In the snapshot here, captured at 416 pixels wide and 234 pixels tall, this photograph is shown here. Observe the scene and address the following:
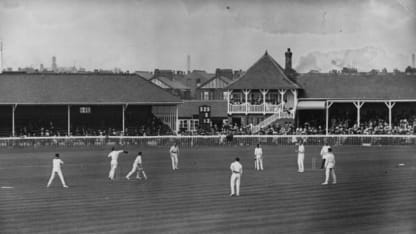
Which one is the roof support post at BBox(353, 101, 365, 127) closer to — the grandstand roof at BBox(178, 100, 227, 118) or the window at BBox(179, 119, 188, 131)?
the grandstand roof at BBox(178, 100, 227, 118)

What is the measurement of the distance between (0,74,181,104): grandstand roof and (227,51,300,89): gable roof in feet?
20.0

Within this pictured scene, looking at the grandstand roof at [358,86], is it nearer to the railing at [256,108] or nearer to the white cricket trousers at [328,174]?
the railing at [256,108]

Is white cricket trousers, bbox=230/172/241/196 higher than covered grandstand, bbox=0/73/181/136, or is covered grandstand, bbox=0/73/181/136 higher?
covered grandstand, bbox=0/73/181/136

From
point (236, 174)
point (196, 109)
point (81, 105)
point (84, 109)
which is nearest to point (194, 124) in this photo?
point (196, 109)

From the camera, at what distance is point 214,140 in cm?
5422

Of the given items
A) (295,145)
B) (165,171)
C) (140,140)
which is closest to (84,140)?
(140,140)

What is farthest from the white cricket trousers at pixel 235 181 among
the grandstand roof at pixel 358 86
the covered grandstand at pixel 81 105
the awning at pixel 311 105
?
the grandstand roof at pixel 358 86

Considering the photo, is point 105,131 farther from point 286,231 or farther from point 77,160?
point 286,231

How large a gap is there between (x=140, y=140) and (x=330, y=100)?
49.8 feet

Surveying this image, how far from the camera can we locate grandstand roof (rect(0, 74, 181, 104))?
Result: 55.8 meters

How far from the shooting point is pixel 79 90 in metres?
58.3

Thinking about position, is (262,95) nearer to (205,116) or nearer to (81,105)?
(205,116)

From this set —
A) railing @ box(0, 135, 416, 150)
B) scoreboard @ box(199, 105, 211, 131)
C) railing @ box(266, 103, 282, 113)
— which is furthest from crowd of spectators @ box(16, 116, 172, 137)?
railing @ box(266, 103, 282, 113)

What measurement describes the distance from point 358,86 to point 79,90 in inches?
792
